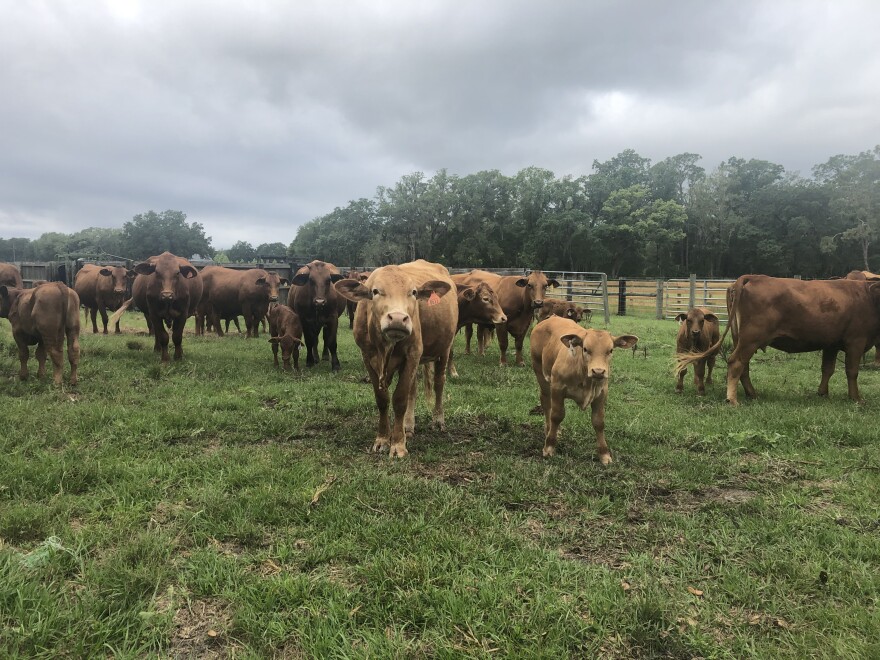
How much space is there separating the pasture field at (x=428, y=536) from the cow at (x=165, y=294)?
3551 mm

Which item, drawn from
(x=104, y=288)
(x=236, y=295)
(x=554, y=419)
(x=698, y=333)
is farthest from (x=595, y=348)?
(x=104, y=288)

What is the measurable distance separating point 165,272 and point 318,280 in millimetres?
3255

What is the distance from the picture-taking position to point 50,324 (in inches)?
281

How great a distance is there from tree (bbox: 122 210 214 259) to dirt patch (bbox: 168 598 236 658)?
88050 mm

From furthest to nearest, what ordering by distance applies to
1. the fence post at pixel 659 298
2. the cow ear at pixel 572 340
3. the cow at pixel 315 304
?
the fence post at pixel 659 298 → the cow at pixel 315 304 → the cow ear at pixel 572 340

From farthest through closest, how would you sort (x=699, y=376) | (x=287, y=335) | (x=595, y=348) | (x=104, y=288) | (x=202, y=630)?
(x=104, y=288), (x=287, y=335), (x=699, y=376), (x=595, y=348), (x=202, y=630)

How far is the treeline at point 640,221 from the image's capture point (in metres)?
53.2

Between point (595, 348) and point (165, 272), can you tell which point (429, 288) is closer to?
point (595, 348)

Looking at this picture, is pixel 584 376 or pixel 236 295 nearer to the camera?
pixel 584 376

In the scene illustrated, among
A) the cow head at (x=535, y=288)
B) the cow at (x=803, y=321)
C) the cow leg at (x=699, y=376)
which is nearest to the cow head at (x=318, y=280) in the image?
the cow head at (x=535, y=288)

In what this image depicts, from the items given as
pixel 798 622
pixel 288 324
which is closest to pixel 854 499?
pixel 798 622

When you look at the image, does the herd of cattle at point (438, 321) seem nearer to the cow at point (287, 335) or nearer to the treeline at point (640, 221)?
the cow at point (287, 335)

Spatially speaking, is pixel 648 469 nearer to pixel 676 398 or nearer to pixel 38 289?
pixel 676 398

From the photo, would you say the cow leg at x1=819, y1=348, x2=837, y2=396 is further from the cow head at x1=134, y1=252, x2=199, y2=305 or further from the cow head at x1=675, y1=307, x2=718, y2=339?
the cow head at x1=134, y1=252, x2=199, y2=305
